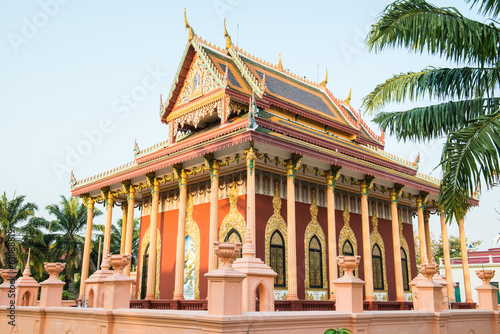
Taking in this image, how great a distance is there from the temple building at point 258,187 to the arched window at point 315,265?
40 mm

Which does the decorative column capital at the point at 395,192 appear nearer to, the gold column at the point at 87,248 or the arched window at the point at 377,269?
the arched window at the point at 377,269

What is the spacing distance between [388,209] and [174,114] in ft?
35.5

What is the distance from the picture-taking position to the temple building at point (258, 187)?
16328 millimetres

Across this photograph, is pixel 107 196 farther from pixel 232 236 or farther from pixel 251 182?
pixel 251 182

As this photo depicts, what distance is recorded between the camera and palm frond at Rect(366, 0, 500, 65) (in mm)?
10328

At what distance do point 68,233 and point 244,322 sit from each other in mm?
34119

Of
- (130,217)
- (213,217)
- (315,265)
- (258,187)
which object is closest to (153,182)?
(130,217)

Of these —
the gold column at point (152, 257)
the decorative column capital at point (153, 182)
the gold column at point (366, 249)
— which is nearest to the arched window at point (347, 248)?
the gold column at point (366, 249)

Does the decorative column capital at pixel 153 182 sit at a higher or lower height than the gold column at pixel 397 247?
higher

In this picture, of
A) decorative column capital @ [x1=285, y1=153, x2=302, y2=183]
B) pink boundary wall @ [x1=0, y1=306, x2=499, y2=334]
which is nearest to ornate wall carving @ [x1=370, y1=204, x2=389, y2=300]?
decorative column capital @ [x1=285, y1=153, x2=302, y2=183]

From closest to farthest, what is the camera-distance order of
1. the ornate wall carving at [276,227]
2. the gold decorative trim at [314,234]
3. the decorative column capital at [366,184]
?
the ornate wall carving at [276,227] → the gold decorative trim at [314,234] → the decorative column capital at [366,184]

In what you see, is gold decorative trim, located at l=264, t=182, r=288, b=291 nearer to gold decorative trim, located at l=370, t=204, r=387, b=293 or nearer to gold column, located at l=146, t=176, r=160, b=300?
gold column, located at l=146, t=176, r=160, b=300

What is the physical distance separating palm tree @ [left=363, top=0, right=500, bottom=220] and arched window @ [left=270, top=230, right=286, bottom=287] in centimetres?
654

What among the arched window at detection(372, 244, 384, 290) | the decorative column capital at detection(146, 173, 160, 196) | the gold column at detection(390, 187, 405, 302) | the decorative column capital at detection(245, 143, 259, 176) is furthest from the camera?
the arched window at detection(372, 244, 384, 290)
